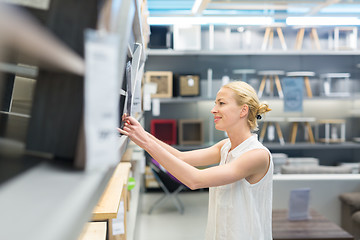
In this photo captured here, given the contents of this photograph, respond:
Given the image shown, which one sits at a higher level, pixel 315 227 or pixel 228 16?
pixel 228 16

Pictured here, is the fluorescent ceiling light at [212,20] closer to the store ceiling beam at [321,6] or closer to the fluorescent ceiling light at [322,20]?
the fluorescent ceiling light at [322,20]

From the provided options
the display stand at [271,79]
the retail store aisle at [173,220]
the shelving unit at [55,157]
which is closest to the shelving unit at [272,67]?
the display stand at [271,79]

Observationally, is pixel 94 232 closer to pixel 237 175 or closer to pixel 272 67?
pixel 237 175

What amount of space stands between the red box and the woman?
4382 mm

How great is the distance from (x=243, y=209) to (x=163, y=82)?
4.69 m

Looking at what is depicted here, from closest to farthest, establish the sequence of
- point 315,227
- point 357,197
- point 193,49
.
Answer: point 315,227 < point 357,197 < point 193,49

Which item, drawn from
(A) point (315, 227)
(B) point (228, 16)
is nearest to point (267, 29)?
(B) point (228, 16)

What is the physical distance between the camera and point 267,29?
6836mm

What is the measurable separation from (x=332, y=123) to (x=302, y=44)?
1630mm

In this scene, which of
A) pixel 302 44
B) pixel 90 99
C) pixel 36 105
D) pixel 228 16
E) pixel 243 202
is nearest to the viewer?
pixel 90 99

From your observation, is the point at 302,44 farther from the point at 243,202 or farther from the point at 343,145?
the point at 243,202

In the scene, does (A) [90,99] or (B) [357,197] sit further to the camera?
(B) [357,197]

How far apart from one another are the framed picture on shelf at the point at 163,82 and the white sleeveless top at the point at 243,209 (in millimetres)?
4463

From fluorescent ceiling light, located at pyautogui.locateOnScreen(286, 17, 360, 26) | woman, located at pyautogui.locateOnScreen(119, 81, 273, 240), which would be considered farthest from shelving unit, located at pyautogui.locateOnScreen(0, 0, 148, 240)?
fluorescent ceiling light, located at pyautogui.locateOnScreen(286, 17, 360, 26)
